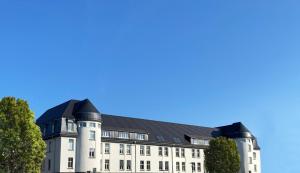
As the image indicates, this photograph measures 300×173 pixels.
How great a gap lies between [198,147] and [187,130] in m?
5.67

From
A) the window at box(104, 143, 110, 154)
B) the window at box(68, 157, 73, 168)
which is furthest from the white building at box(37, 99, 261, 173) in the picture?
the window at box(104, 143, 110, 154)

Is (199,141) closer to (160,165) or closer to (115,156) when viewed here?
(160,165)

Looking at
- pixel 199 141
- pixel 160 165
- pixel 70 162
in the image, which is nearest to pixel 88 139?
pixel 70 162

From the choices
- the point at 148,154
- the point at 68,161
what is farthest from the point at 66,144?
the point at 148,154

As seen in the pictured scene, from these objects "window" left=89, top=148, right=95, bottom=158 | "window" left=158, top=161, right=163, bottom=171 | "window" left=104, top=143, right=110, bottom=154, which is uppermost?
"window" left=104, top=143, right=110, bottom=154

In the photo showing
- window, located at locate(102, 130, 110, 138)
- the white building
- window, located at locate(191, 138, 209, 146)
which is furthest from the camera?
window, located at locate(191, 138, 209, 146)

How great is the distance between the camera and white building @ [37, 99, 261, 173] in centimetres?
7588

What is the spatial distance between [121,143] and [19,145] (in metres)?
34.3

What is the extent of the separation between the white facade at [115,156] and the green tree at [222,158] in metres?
12.7

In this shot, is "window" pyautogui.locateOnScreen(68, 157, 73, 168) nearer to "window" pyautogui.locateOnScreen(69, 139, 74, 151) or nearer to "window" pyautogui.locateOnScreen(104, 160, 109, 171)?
"window" pyautogui.locateOnScreen(69, 139, 74, 151)

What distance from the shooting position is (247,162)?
322 feet

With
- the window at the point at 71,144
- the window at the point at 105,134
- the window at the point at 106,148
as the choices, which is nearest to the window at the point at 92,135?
the window at the point at 71,144

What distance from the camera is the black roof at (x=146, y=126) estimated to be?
78188mm

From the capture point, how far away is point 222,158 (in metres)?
78.6
